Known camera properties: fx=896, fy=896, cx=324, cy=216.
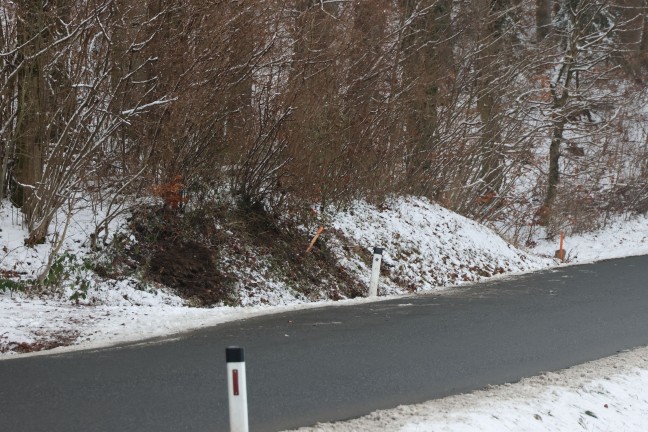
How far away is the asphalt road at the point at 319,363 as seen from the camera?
23.0 feet

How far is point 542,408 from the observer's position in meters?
7.52

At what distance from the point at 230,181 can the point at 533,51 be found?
13.7 metres

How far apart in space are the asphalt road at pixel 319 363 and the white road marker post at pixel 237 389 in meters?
0.71

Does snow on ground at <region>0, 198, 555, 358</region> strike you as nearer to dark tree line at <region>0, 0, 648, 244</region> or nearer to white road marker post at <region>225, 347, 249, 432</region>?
dark tree line at <region>0, 0, 648, 244</region>

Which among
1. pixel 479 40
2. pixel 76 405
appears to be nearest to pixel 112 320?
pixel 76 405

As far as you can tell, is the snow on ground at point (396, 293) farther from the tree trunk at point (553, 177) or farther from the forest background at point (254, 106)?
the tree trunk at point (553, 177)

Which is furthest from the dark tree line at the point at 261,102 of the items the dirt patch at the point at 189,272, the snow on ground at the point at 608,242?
the snow on ground at the point at 608,242

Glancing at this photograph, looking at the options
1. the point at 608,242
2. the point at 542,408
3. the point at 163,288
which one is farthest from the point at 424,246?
the point at 608,242

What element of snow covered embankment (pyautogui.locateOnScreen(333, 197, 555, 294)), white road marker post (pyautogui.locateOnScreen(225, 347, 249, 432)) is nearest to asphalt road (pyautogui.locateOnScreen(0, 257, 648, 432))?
white road marker post (pyautogui.locateOnScreen(225, 347, 249, 432))

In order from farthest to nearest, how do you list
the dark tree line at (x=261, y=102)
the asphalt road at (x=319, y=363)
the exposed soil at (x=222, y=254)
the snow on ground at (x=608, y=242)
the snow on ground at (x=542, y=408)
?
the snow on ground at (x=608, y=242) < the exposed soil at (x=222, y=254) < the dark tree line at (x=261, y=102) < the asphalt road at (x=319, y=363) < the snow on ground at (x=542, y=408)

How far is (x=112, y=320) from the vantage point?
10852mm

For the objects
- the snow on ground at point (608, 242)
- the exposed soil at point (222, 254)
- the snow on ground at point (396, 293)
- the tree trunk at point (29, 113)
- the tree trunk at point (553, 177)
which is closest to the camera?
the snow on ground at point (396, 293)

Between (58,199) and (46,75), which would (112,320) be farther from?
(46,75)

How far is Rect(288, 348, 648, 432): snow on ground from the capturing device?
6777 mm
